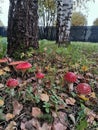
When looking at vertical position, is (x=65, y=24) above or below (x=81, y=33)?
above

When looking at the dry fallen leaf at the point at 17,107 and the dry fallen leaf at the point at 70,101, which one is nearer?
the dry fallen leaf at the point at 17,107

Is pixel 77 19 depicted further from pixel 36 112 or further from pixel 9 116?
pixel 9 116

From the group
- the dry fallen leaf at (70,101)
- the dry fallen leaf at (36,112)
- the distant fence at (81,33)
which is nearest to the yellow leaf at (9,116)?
the dry fallen leaf at (36,112)

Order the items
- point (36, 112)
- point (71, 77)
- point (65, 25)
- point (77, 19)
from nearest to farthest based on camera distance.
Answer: point (36, 112) < point (71, 77) < point (65, 25) < point (77, 19)

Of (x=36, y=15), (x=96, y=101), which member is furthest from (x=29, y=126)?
(x=36, y=15)

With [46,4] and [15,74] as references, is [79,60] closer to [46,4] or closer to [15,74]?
[15,74]

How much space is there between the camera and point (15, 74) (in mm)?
4957

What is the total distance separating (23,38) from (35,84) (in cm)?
175

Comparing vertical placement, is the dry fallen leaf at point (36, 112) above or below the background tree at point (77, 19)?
above

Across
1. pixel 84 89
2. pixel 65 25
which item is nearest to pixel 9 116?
pixel 84 89

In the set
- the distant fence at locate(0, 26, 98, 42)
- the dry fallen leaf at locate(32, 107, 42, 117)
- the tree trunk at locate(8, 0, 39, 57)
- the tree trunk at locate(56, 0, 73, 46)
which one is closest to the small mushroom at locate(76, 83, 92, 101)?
the dry fallen leaf at locate(32, 107, 42, 117)

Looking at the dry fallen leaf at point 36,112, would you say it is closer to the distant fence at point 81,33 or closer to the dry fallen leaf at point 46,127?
the dry fallen leaf at point 46,127

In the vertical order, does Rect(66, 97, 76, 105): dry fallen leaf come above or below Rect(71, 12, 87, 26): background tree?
above

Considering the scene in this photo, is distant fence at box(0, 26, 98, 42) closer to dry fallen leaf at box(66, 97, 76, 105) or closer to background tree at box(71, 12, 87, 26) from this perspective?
background tree at box(71, 12, 87, 26)
